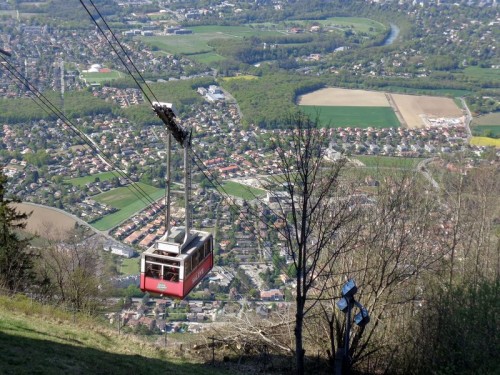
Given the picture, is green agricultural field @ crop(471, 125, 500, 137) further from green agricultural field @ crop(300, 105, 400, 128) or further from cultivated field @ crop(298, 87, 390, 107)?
cultivated field @ crop(298, 87, 390, 107)

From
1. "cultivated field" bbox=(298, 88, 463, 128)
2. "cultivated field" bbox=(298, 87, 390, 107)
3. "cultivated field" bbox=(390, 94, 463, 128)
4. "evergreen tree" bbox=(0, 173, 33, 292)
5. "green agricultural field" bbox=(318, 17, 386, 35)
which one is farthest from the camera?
"green agricultural field" bbox=(318, 17, 386, 35)

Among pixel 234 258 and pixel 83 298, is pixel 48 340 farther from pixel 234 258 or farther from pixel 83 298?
pixel 234 258

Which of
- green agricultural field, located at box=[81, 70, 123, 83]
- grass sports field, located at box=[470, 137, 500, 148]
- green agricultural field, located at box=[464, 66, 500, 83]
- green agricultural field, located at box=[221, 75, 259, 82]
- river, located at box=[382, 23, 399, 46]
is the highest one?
grass sports field, located at box=[470, 137, 500, 148]

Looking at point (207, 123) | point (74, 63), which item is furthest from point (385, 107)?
point (74, 63)

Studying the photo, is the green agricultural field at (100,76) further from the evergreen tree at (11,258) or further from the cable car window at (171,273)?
the cable car window at (171,273)

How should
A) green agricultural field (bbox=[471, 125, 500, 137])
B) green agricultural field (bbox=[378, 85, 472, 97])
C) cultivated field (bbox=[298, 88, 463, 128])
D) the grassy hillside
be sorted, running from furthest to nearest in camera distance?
green agricultural field (bbox=[378, 85, 472, 97]), cultivated field (bbox=[298, 88, 463, 128]), green agricultural field (bbox=[471, 125, 500, 137]), the grassy hillside

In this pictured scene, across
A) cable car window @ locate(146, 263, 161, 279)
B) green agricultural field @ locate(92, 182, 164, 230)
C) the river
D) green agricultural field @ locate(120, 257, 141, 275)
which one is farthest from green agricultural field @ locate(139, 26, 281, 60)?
cable car window @ locate(146, 263, 161, 279)

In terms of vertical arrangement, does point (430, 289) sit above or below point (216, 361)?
above
